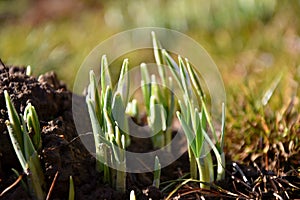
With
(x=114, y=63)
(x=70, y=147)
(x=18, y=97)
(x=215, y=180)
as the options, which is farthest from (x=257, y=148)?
(x=114, y=63)

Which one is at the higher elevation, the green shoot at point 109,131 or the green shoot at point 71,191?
the green shoot at point 109,131

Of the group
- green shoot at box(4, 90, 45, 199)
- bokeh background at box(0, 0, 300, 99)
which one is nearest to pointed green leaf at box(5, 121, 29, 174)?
green shoot at box(4, 90, 45, 199)

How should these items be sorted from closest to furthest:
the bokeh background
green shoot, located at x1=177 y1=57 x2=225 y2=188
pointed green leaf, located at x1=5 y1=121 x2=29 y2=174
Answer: pointed green leaf, located at x1=5 y1=121 x2=29 y2=174
green shoot, located at x1=177 y1=57 x2=225 y2=188
the bokeh background

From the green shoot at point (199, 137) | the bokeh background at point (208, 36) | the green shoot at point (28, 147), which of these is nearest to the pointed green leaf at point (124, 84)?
the green shoot at point (199, 137)

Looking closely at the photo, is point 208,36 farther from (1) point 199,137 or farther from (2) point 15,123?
(2) point 15,123

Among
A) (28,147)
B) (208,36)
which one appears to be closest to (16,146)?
(28,147)

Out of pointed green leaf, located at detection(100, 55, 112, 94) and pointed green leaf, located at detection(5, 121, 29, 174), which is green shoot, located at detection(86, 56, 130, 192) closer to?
pointed green leaf, located at detection(100, 55, 112, 94)

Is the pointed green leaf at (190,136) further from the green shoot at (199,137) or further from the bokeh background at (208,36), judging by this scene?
the bokeh background at (208,36)
